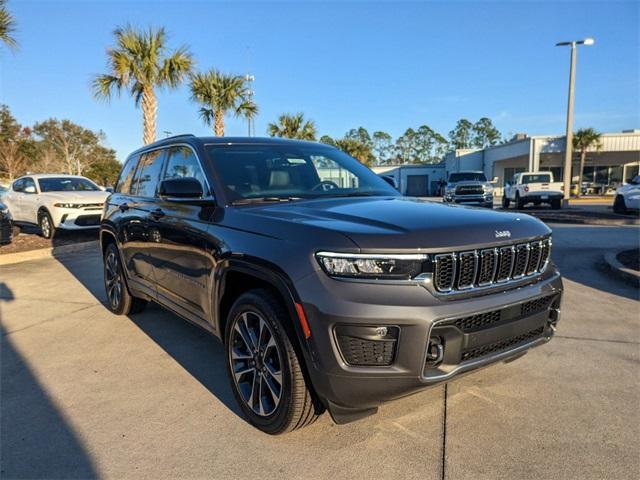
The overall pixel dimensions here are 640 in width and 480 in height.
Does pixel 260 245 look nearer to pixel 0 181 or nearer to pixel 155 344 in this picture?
pixel 155 344

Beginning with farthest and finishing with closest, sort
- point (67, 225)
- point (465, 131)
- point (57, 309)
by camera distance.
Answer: point (465, 131) < point (67, 225) < point (57, 309)

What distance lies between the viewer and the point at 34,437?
9.18 feet

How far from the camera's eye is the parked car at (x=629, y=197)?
614 inches

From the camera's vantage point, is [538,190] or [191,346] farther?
[538,190]

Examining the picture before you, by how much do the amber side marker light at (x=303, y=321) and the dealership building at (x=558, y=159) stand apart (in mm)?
36253

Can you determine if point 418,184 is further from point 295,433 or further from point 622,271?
point 295,433

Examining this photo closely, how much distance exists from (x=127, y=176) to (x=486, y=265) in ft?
14.1

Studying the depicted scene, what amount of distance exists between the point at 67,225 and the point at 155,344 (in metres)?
8.39

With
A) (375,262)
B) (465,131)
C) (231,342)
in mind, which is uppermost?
(465,131)

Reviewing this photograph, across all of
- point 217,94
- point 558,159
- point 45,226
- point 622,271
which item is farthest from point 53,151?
point 622,271

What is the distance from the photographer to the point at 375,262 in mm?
2236

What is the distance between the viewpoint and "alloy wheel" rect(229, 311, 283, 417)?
2643mm

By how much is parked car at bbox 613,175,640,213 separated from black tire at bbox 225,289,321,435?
56.0 feet

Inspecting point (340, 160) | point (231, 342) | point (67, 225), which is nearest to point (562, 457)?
point (231, 342)
